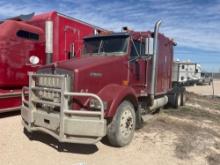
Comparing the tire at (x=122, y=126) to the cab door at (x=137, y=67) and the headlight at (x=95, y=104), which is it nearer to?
the headlight at (x=95, y=104)

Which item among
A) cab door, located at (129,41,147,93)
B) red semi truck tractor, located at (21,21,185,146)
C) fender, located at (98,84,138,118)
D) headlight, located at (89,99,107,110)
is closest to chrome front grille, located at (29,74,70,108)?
red semi truck tractor, located at (21,21,185,146)

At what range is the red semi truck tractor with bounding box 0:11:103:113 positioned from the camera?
9.85 metres

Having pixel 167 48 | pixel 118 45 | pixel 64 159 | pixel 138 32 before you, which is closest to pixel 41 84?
pixel 64 159

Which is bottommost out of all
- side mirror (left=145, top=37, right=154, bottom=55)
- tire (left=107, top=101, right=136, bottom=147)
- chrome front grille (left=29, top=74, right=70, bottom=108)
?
tire (left=107, top=101, right=136, bottom=147)

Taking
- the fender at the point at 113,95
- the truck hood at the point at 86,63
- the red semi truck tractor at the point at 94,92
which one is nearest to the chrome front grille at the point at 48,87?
the red semi truck tractor at the point at 94,92

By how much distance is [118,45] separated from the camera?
8.39 meters

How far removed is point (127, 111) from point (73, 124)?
5.20 ft

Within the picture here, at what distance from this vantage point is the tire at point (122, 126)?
708 centimetres

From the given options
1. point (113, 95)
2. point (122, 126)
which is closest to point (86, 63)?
point (113, 95)

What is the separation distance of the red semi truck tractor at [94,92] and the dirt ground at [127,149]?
1.16 ft

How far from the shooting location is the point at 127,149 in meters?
7.26

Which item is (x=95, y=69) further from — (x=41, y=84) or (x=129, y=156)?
(x=129, y=156)

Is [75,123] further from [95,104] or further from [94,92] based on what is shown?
A: [94,92]

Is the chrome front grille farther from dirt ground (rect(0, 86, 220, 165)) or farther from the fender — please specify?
dirt ground (rect(0, 86, 220, 165))
